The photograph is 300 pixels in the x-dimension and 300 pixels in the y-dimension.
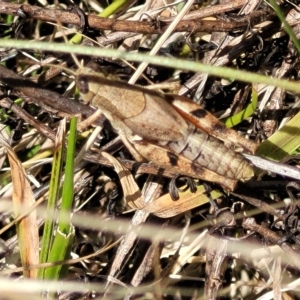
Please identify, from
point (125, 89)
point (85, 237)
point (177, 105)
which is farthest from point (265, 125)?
point (85, 237)

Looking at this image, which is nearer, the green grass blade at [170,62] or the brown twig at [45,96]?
the green grass blade at [170,62]

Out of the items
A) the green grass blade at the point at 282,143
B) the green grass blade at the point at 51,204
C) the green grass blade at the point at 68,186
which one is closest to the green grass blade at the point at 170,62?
the green grass blade at the point at 68,186

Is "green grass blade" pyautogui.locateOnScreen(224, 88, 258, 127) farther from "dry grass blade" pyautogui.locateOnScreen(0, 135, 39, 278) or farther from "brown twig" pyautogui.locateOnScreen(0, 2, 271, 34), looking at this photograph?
"dry grass blade" pyautogui.locateOnScreen(0, 135, 39, 278)

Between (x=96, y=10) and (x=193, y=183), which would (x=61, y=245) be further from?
(x=96, y=10)

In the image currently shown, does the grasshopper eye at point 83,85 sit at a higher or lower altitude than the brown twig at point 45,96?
higher

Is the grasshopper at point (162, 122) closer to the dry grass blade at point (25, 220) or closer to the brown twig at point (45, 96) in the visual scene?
the brown twig at point (45, 96)

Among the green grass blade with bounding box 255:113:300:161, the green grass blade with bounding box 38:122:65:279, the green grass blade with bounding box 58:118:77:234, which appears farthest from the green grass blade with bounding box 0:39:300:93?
the green grass blade with bounding box 255:113:300:161

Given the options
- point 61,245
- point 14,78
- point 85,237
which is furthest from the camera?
point 85,237

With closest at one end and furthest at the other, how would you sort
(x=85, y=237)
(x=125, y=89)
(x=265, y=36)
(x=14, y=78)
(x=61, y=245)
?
1. (x=61, y=245)
2. (x=125, y=89)
3. (x=14, y=78)
4. (x=265, y=36)
5. (x=85, y=237)
